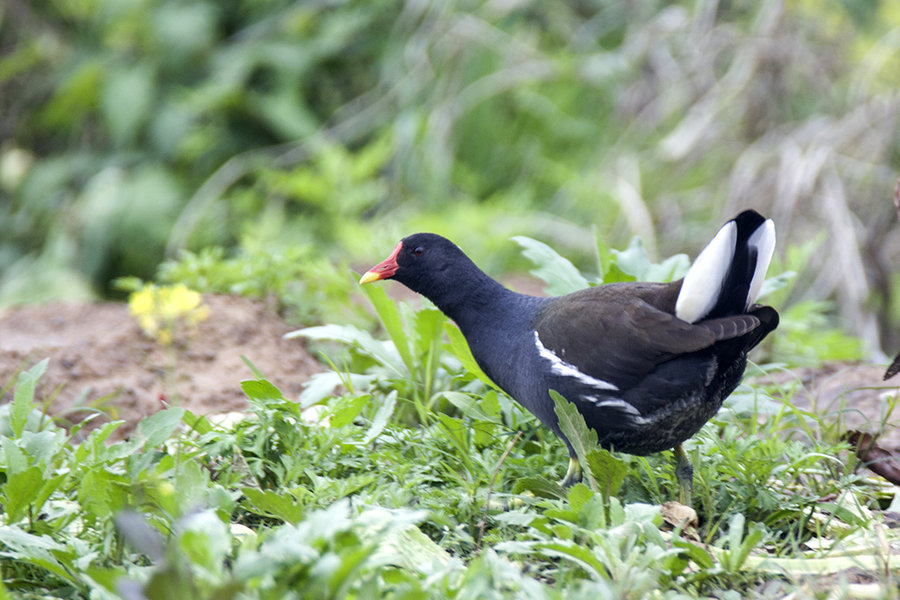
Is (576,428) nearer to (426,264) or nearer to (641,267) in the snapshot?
(426,264)

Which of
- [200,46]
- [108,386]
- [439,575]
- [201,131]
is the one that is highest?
[200,46]

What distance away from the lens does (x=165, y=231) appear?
23.6 ft

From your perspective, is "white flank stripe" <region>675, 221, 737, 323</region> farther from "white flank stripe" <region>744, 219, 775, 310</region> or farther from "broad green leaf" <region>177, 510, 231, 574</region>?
"broad green leaf" <region>177, 510, 231, 574</region>

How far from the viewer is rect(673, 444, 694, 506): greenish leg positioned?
2582mm

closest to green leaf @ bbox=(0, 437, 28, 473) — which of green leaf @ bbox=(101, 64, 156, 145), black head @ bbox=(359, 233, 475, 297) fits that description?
black head @ bbox=(359, 233, 475, 297)

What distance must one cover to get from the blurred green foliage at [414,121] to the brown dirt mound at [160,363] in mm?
1720

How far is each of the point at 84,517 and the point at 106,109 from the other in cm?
596

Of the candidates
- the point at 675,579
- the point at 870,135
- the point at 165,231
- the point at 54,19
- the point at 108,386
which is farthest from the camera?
the point at 54,19

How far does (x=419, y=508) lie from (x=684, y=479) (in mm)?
789

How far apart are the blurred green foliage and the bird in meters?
3.01

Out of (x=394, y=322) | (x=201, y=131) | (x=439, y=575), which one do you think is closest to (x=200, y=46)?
(x=201, y=131)

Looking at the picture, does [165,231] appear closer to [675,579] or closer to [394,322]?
[394,322]

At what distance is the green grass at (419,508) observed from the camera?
6.23 ft

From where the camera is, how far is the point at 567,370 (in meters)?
2.65
